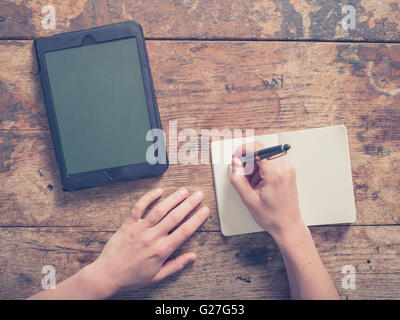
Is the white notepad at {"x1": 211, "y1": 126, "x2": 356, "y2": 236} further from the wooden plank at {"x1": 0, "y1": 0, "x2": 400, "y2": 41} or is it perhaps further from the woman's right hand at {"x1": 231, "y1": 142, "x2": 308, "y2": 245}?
the wooden plank at {"x1": 0, "y1": 0, "x2": 400, "y2": 41}

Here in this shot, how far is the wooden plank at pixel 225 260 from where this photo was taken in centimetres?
74

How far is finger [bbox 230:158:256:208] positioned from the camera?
69 centimetres

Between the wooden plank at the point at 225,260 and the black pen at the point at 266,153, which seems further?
the wooden plank at the point at 225,260

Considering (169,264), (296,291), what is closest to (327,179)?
(296,291)

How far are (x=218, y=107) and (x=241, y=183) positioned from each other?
0.59 ft

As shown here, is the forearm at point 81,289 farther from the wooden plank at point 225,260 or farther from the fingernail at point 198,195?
the fingernail at point 198,195

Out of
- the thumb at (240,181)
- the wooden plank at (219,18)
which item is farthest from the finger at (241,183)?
the wooden plank at (219,18)

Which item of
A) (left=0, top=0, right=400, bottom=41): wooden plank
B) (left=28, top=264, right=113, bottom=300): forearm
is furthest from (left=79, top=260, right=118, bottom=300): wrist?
(left=0, top=0, right=400, bottom=41): wooden plank

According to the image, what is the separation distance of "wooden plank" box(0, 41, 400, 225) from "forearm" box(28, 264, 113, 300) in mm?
110

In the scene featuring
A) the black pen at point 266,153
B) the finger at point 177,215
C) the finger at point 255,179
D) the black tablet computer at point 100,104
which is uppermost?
the black tablet computer at point 100,104

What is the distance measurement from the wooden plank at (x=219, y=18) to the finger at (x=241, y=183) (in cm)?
29

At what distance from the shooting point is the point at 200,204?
0.75 metres

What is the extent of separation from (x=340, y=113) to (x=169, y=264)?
502 millimetres

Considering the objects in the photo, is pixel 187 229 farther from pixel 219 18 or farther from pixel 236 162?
pixel 219 18
